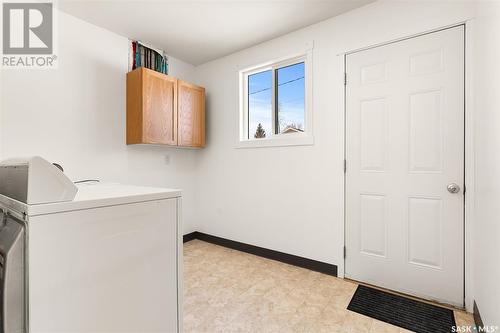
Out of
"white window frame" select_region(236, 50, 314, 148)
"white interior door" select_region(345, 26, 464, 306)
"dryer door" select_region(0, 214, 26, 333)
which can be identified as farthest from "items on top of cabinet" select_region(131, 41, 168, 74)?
"dryer door" select_region(0, 214, 26, 333)

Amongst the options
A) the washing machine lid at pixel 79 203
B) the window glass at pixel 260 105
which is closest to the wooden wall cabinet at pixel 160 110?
the window glass at pixel 260 105

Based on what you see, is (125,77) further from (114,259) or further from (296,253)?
(296,253)

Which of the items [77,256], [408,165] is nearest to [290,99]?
[408,165]

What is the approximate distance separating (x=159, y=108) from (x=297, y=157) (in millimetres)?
1686

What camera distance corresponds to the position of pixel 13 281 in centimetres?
84

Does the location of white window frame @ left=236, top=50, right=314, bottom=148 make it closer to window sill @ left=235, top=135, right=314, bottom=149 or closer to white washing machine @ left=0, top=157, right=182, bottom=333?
window sill @ left=235, top=135, right=314, bottom=149

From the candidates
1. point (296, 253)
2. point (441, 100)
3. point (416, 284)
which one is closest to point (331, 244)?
point (296, 253)

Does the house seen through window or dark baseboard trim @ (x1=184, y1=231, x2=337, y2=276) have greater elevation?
the house seen through window

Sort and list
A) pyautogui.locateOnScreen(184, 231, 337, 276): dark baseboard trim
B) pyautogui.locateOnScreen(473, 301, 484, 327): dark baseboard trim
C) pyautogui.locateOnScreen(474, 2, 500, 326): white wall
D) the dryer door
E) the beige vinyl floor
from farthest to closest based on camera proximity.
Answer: pyautogui.locateOnScreen(184, 231, 337, 276): dark baseboard trim → the beige vinyl floor → pyautogui.locateOnScreen(473, 301, 484, 327): dark baseboard trim → pyautogui.locateOnScreen(474, 2, 500, 326): white wall → the dryer door

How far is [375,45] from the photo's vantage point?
2.29 m

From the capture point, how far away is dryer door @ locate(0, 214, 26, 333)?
0.83m

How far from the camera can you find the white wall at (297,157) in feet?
7.46

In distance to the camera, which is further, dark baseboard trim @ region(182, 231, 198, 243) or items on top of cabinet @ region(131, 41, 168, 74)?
dark baseboard trim @ region(182, 231, 198, 243)

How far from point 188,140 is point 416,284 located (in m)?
2.83
